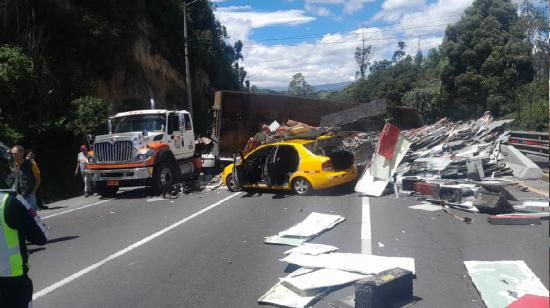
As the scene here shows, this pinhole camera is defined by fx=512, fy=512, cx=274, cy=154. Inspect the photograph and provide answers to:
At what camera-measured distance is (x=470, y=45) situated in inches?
1703

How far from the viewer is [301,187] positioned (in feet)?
42.8

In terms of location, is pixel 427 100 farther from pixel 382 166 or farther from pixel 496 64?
pixel 382 166

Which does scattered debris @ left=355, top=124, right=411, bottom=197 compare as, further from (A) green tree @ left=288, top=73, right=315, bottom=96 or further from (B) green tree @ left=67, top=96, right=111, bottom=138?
(A) green tree @ left=288, top=73, right=315, bottom=96

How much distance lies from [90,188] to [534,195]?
12608 millimetres

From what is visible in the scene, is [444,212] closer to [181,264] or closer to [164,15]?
[181,264]

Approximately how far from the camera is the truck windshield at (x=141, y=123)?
1563cm

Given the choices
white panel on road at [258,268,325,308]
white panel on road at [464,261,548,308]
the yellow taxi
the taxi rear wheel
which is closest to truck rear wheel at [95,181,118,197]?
the yellow taxi

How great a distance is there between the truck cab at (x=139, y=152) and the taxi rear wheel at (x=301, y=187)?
14.1ft

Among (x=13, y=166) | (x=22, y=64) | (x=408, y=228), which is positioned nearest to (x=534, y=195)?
(x=408, y=228)

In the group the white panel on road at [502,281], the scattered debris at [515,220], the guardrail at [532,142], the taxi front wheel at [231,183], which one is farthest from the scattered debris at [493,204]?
the guardrail at [532,142]

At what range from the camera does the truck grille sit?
14.8 metres

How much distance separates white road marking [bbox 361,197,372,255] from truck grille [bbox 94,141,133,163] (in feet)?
23.4

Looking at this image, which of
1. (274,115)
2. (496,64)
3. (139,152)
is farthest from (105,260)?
(496,64)

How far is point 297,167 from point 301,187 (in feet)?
1.85
